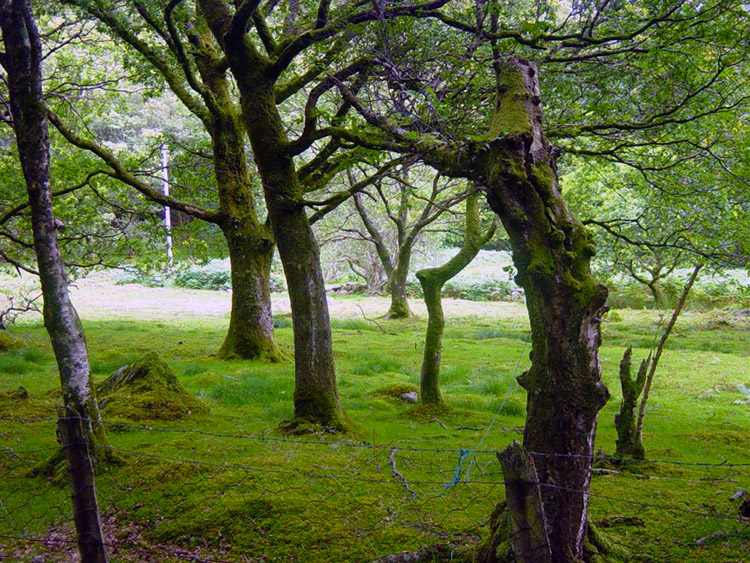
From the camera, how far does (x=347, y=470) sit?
22.4ft

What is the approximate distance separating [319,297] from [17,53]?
15.9 ft

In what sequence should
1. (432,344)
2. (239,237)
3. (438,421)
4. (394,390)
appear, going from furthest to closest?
(239,237) < (394,390) < (432,344) < (438,421)

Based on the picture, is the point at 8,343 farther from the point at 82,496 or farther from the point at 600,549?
the point at 600,549

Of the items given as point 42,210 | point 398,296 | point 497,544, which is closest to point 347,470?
point 497,544

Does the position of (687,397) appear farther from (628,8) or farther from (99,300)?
(99,300)

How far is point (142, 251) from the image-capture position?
15.5 meters

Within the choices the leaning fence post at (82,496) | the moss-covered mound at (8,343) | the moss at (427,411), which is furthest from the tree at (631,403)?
the moss-covered mound at (8,343)

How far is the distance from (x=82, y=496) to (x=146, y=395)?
5391mm

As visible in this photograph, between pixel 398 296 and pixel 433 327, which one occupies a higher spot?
pixel 398 296

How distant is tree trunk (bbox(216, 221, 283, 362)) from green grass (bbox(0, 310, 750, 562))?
1.91 ft

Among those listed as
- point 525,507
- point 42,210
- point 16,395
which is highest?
point 42,210

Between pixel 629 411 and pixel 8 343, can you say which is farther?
pixel 8 343

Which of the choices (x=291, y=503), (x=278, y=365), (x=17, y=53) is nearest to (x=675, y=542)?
(x=291, y=503)

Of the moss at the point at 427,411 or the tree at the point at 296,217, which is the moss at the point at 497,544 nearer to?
the tree at the point at 296,217
